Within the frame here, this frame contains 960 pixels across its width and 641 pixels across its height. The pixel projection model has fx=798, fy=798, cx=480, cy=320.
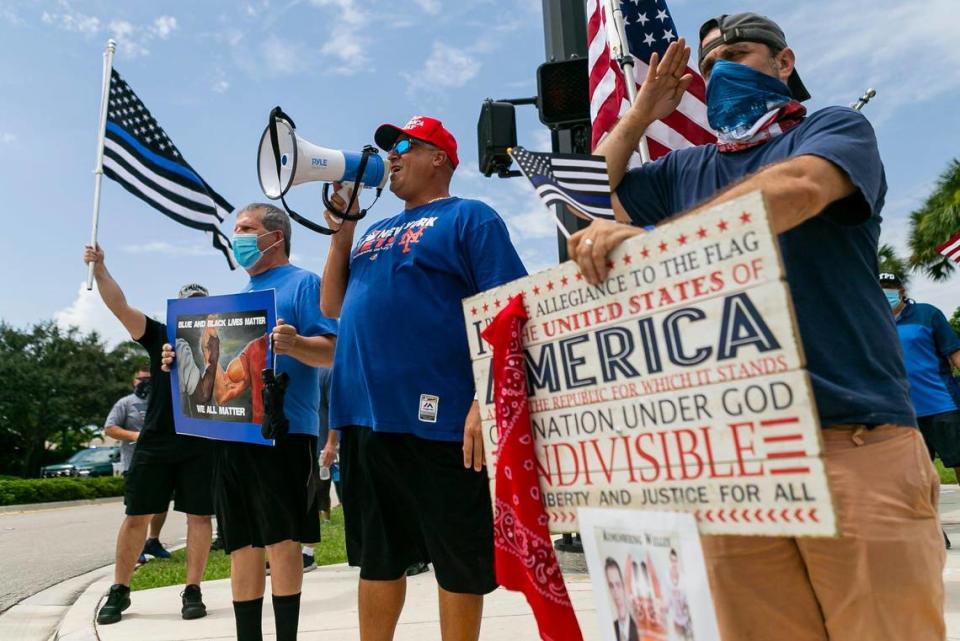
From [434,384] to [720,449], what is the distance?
1.51 metres

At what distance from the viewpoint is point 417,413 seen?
9.11 feet

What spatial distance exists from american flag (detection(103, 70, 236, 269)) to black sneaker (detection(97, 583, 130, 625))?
2.16 meters

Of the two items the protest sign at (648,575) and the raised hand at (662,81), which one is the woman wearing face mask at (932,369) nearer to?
the raised hand at (662,81)

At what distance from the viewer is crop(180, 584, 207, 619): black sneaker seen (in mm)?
4797

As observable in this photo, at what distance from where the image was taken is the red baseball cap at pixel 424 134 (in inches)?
124

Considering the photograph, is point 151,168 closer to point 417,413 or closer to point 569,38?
point 569,38

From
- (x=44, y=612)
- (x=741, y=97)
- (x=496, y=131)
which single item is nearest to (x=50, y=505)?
(x=44, y=612)

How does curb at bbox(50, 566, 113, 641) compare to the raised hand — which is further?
curb at bbox(50, 566, 113, 641)

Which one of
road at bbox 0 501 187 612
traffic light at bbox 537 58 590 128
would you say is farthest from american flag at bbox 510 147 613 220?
road at bbox 0 501 187 612

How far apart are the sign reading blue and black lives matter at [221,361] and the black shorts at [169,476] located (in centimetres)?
150

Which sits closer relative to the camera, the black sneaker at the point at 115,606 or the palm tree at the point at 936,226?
the black sneaker at the point at 115,606

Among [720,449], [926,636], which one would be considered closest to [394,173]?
[720,449]

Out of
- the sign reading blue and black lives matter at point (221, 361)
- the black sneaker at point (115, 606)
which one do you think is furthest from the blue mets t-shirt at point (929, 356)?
the black sneaker at point (115, 606)

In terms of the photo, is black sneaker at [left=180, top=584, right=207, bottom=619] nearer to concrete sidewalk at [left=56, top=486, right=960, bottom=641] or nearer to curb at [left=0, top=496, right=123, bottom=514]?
concrete sidewalk at [left=56, top=486, right=960, bottom=641]
